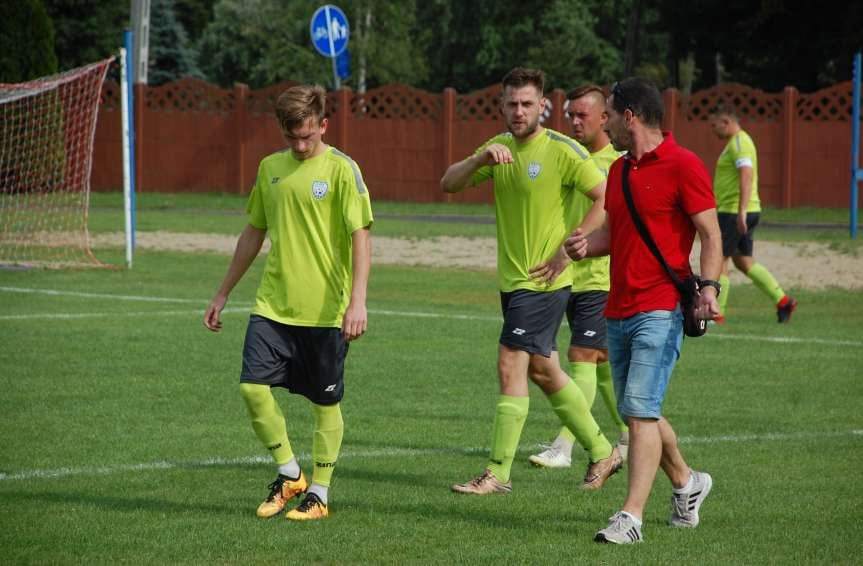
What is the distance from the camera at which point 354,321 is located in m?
6.57

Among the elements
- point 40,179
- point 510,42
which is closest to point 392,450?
point 40,179

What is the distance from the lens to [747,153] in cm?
1430

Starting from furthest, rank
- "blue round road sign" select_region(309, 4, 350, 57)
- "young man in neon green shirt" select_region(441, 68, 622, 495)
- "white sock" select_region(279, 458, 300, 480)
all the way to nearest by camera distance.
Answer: "blue round road sign" select_region(309, 4, 350, 57) < "young man in neon green shirt" select_region(441, 68, 622, 495) < "white sock" select_region(279, 458, 300, 480)

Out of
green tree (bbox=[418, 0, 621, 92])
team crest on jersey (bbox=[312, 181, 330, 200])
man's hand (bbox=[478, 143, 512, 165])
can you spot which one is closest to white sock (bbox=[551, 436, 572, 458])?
man's hand (bbox=[478, 143, 512, 165])

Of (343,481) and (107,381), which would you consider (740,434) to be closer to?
(343,481)

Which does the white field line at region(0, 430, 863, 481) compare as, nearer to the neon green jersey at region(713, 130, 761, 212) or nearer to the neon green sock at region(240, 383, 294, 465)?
the neon green sock at region(240, 383, 294, 465)

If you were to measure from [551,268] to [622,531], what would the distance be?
57.4 inches

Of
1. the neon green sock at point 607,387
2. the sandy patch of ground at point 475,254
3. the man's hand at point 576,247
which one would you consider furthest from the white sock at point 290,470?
the sandy patch of ground at point 475,254

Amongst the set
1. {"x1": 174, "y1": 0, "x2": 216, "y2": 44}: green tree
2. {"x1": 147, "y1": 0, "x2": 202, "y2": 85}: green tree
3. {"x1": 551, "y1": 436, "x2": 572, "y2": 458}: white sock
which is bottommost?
{"x1": 551, "y1": 436, "x2": 572, "y2": 458}: white sock

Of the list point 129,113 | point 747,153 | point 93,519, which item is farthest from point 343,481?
point 129,113

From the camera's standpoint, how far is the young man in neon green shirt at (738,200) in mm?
14195

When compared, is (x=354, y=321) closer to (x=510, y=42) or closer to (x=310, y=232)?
(x=310, y=232)

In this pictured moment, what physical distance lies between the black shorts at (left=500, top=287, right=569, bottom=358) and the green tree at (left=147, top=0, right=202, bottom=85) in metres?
48.9

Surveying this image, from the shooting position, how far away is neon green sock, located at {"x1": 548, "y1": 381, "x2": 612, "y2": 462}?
7656 mm
